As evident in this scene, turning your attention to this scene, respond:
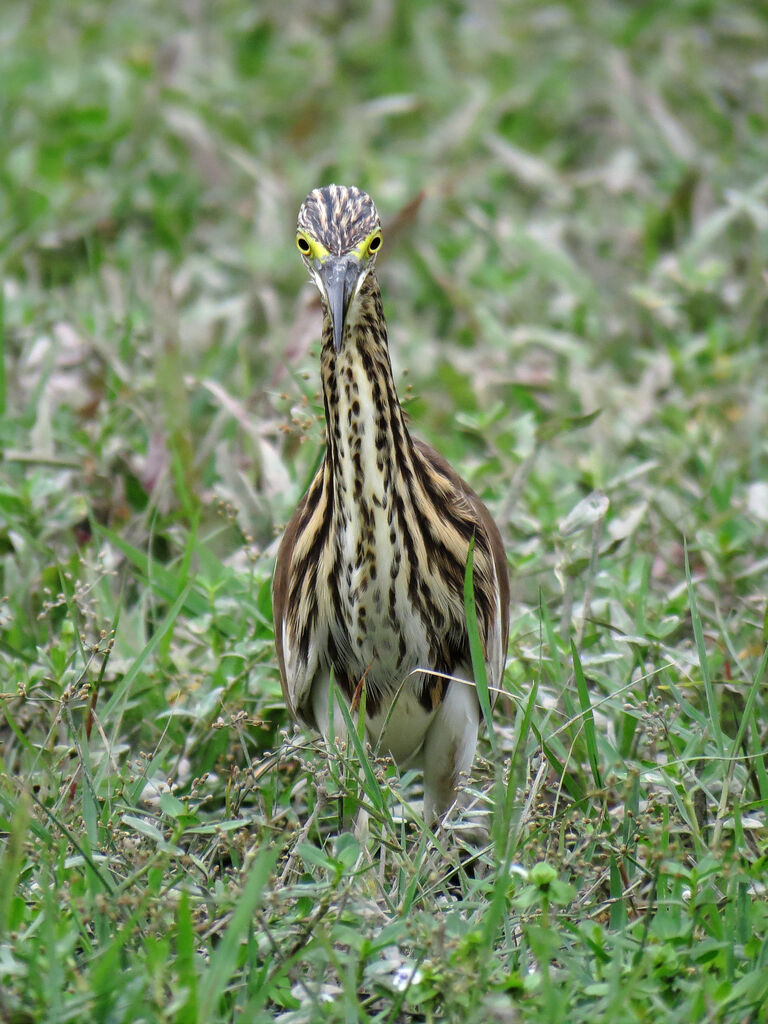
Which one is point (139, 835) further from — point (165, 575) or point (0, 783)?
point (165, 575)

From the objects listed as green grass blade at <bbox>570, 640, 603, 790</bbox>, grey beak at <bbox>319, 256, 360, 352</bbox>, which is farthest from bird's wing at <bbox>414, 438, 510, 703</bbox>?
grey beak at <bbox>319, 256, 360, 352</bbox>

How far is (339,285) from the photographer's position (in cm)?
296

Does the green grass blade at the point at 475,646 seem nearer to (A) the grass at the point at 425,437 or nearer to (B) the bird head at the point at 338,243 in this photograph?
(A) the grass at the point at 425,437

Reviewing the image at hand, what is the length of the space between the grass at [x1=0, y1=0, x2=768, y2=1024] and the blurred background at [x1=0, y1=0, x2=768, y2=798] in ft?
0.06

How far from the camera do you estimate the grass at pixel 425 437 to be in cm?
256

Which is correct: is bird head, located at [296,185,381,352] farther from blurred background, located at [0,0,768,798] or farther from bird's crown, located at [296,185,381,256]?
blurred background, located at [0,0,768,798]

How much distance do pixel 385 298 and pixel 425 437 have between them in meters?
1.24

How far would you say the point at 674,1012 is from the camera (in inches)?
94.5

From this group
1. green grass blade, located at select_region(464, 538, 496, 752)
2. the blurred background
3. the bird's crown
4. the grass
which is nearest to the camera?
the grass

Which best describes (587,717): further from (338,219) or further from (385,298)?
(385,298)

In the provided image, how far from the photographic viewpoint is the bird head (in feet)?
9.73

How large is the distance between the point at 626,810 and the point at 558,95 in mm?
5213

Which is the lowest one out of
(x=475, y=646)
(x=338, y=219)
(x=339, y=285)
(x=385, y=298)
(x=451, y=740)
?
(x=451, y=740)

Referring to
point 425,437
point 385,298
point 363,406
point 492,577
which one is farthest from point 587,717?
point 385,298
